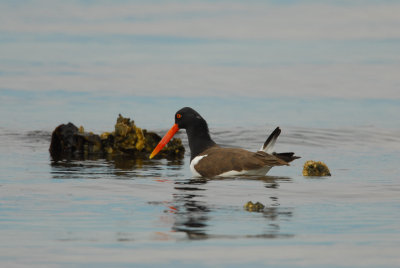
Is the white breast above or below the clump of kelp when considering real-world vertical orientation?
below

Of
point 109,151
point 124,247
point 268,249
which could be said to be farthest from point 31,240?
point 109,151

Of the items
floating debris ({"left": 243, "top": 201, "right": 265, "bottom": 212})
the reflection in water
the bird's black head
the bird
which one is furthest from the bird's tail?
floating debris ({"left": 243, "top": 201, "right": 265, "bottom": 212})

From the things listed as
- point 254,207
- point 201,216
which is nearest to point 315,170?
point 254,207

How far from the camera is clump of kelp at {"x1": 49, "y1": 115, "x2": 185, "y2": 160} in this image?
1948 centimetres

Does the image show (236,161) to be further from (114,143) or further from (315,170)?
(114,143)

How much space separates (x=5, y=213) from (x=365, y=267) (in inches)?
199

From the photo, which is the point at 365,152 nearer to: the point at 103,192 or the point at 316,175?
Result: the point at 316,175

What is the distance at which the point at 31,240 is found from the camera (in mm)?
8023

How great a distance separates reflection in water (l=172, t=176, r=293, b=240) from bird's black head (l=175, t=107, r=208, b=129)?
10.9ft

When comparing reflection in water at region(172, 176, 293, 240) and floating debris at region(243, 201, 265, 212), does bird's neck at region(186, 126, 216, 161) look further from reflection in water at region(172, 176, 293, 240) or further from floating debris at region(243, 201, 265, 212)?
floating debris at region(243, 201, 265, 212)

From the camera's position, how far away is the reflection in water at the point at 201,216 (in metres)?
8.32

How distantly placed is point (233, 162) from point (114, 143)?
20.2 feet

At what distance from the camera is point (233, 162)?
14445 mm

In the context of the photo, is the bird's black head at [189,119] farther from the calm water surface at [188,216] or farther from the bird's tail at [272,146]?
the bird's tail at [272,146]
